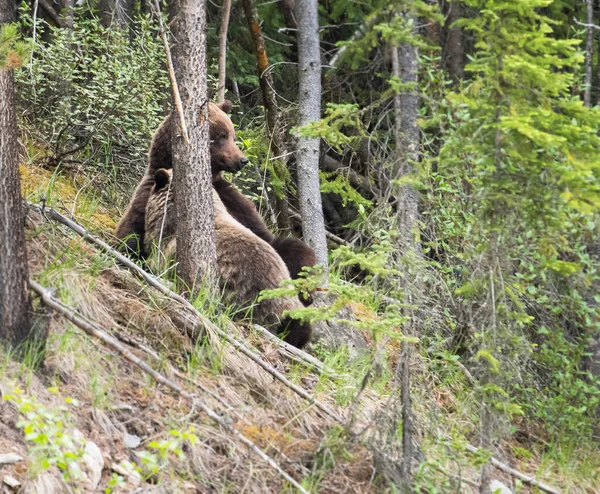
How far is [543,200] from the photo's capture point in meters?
4.43

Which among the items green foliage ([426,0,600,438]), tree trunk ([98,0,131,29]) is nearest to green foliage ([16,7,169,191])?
tree trunk ([98,0,131,29])

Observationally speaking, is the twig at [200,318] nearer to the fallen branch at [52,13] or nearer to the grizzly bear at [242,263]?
the grizzly bear at [242,263]

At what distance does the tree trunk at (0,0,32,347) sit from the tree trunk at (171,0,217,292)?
127 cm

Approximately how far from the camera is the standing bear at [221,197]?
264 inches

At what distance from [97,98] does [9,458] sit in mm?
4525

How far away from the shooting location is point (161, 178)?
6.55 metres

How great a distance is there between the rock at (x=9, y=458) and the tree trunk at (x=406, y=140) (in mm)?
2300

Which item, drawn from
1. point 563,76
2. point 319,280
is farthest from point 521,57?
point 319,280

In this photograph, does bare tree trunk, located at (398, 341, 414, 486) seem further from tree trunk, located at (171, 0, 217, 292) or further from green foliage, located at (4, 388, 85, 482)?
green foliage, located at (4, 388, 85, 482)

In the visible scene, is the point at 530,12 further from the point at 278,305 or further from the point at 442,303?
the point at 442,303

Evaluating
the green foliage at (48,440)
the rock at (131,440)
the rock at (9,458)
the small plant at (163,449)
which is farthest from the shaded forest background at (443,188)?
the rock at (9,458)

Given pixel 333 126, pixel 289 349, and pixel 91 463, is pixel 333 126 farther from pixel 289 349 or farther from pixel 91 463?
pixel 91 463

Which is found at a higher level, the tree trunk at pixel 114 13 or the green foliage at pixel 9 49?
the tree trunk at pixel 114 13

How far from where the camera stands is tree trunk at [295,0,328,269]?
730cm
